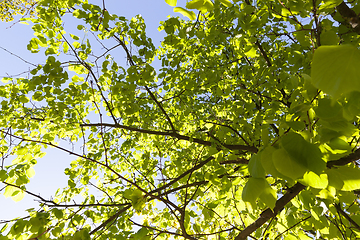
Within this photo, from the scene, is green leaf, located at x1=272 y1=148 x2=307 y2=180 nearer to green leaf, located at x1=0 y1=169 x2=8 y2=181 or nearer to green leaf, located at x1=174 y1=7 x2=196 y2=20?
green leaf, located at x1=174 y1=7 x2=196 y2=20

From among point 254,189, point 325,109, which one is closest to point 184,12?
point 325,109

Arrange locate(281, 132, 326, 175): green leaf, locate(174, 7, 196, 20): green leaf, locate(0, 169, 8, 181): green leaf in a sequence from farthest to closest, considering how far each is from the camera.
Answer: locate(0, 169, 8, 181): green leaf < locate(174, 7, 196, 20): green leaf < locate(281, 132, 326, 175): green leaf

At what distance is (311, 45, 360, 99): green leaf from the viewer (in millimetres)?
419

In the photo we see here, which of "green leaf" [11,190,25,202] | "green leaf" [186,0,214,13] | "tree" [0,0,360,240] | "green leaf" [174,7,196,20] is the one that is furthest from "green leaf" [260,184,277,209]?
"green leaf" [11,190,25,202]

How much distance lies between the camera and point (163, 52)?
4527mm

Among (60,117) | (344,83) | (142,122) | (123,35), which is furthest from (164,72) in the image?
(344,83)

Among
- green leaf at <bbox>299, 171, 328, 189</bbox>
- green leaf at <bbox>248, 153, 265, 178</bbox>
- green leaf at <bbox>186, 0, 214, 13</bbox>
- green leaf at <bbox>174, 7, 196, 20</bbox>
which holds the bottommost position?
green leaf at <bbox>299, 171, 328, 189</bbox>

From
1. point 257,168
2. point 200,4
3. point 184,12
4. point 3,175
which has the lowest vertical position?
point 257,168

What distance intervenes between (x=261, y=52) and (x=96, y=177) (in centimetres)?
379

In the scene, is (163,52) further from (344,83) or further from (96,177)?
(344,83)

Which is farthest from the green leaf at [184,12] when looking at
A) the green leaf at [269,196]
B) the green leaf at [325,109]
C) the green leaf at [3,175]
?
the green leaf at [3,175]

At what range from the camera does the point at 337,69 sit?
17.0 inches

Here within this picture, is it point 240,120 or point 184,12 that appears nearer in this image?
point 184,12

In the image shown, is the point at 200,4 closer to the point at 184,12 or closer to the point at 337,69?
the point at 184,12
